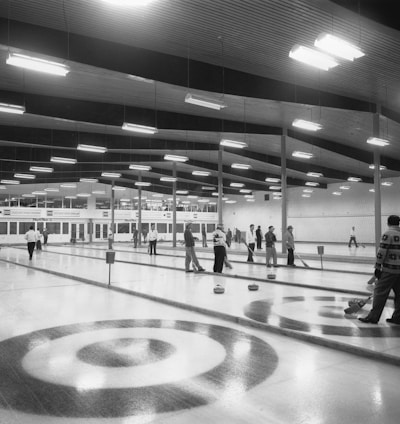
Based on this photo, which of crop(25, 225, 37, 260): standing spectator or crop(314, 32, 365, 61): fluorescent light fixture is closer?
crop(314, 32, 365, 61): fluorescent light fixture

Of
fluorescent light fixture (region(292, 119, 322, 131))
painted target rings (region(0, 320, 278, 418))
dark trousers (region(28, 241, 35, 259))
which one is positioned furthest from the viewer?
dark trousers (region(28, 241, 35, 259))

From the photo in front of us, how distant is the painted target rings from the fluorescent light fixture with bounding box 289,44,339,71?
17.8ft

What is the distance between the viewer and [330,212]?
3703 centimetres

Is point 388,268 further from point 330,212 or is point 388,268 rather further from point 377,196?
point 330,212

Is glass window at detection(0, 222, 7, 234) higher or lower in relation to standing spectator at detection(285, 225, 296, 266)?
higher

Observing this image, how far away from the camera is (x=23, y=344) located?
17.3 feet

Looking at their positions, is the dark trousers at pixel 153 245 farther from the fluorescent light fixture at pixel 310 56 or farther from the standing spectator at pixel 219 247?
the fluorescent light fixture at pixel 310 56

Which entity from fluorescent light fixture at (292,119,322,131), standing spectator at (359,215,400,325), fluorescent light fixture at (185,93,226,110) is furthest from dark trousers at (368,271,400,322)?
fluorescent light fixture at (292,119,322,131)

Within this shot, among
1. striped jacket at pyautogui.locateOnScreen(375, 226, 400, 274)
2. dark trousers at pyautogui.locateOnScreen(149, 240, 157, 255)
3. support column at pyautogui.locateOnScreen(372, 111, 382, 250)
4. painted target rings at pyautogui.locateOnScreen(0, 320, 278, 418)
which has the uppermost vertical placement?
support column at pyautogui.locateOnScreen(372, 111, 382, 250)

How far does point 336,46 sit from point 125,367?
→ 6669 millimetres

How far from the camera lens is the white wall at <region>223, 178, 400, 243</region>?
3334 centimetres

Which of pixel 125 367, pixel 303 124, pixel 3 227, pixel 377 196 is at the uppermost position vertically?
pixel 303 124

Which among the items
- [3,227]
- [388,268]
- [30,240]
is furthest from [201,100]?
[3,227]

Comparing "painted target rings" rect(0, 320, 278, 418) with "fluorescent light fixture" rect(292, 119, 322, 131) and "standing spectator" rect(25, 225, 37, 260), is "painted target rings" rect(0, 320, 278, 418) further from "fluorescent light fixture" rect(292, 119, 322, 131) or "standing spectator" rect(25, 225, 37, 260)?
"standing spectator" rect(25, 225, 37, 260)
